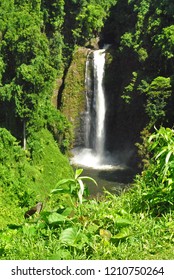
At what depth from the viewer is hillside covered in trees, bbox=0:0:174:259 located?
3799 mm

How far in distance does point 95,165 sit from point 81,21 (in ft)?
29.9

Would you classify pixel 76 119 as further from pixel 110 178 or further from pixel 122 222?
pixel 122 222

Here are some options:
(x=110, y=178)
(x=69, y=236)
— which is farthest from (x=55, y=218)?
(x=110, y=178)

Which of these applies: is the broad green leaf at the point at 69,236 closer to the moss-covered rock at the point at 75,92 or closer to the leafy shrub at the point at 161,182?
the leafy shrub at the point at 161,182

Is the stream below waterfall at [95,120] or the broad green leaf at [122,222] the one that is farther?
the stream below waterfall at [95,120]

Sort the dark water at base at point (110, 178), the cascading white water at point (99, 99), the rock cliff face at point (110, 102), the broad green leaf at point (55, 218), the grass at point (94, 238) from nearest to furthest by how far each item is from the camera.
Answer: the grass at point (94, 238) < the broad green leaf at point (55, 218) < the dark water at base at point (110, 178) < the rock cliff face at point (110, 102) < the cascading white water at point (99, 99)

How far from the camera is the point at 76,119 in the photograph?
29219mm

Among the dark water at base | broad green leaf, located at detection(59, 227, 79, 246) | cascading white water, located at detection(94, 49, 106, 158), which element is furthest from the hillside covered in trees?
the dark water at base

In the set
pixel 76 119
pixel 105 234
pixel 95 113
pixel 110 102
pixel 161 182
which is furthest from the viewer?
pixel 76 119

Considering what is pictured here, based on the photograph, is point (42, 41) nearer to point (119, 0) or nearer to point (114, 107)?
point (114, 107)

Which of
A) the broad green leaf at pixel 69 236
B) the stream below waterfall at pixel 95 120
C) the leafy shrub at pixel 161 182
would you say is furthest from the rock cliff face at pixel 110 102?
the broad green leaf at pixel 69 236

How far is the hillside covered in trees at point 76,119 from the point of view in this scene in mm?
3799

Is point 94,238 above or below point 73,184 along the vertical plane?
below
